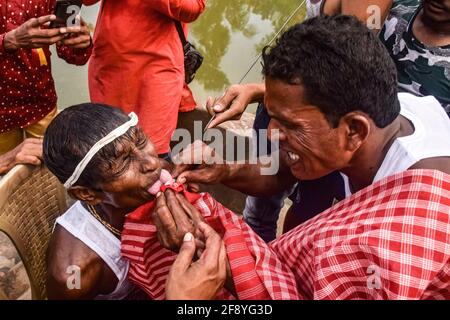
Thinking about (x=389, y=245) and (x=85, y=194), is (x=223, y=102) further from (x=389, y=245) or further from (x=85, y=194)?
(x=389, y=245)

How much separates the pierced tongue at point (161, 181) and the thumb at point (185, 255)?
0.85ft

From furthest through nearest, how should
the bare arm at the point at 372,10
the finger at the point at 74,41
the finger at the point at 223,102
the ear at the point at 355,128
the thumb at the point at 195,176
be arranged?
the finger at the point at 74,41
the finger at the point at 223,102
the bare arm at the point at 372,10
the thumb at the point at 195,176
the ear at the point at 355,128

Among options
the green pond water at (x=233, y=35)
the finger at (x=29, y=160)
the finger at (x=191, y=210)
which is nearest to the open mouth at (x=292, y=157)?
the finger at (x=191, y=210)

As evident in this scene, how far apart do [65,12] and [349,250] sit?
173 cm

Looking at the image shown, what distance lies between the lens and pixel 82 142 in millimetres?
1653

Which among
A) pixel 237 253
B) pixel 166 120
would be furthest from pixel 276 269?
pixel 166 120

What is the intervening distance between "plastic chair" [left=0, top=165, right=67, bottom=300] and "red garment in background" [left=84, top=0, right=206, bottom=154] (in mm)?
908

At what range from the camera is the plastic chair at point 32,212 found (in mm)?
1788

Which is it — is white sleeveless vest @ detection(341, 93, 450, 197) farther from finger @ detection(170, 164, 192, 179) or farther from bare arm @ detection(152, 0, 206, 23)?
bare arm @ detection(152, 0, 206, 23)

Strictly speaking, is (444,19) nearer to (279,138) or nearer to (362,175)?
(362,175)

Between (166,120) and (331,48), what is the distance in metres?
1.59

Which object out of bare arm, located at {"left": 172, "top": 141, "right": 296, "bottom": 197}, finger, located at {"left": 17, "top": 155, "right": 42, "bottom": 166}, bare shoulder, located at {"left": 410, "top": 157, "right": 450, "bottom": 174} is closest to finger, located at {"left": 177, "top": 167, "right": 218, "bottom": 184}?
bare arm, located at {"left": 172, "top": 141, "right": 296, "bottom": 197}

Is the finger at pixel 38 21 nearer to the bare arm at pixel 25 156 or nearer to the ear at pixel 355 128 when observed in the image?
the bare arm at pixel 25 156

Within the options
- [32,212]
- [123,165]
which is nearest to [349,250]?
[123,165]
